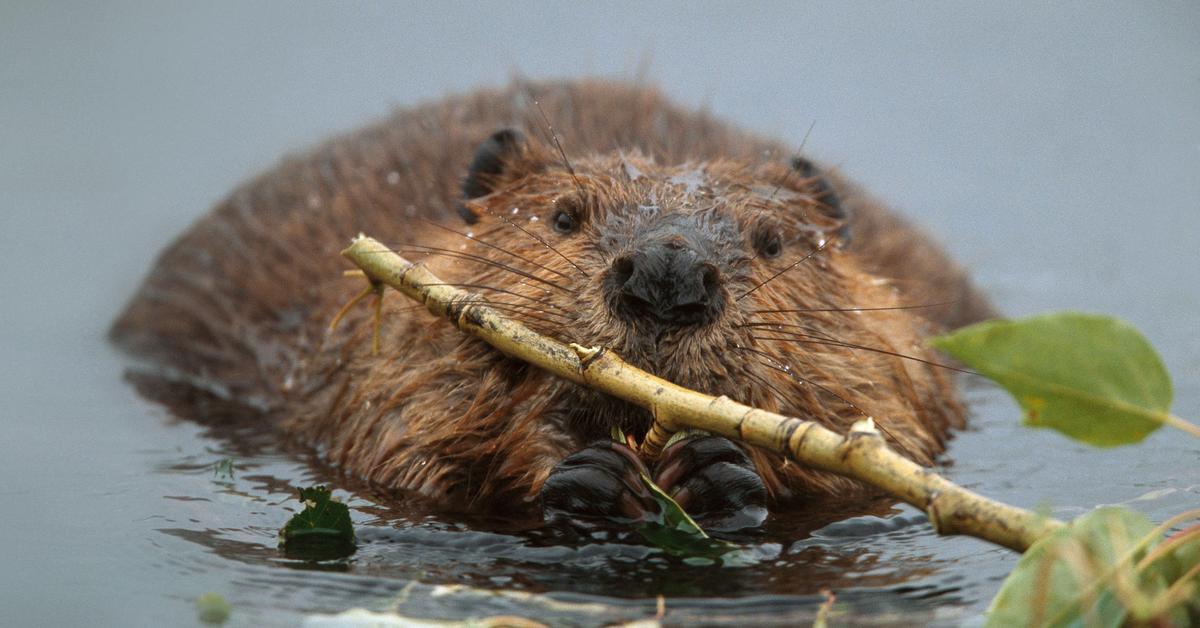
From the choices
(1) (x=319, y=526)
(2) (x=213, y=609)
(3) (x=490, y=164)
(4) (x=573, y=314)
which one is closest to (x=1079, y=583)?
(4) (x=573, y=314)

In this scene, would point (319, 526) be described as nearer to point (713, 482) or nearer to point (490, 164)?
point (713, 482)

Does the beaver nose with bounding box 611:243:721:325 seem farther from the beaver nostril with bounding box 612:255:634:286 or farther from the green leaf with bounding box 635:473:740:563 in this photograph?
the green leaf with bounding box 635:473:740:563

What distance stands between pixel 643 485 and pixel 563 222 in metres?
0.79

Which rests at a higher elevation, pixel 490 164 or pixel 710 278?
pixel 490 164

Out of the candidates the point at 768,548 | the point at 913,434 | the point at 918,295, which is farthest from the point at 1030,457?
the point at 768,548

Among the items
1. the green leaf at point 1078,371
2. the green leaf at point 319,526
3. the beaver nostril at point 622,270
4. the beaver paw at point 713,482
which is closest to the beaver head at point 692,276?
the beaver nostril at point 622,270

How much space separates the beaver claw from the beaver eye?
2.25 feet

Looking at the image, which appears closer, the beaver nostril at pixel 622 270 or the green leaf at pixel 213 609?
the green leaf at pixel 213 609

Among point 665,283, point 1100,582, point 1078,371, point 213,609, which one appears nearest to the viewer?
point 1100,582

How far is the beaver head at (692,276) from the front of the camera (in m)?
2.84

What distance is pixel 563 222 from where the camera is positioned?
3453 millimetres

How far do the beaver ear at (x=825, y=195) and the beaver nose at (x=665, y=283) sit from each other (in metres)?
1.23

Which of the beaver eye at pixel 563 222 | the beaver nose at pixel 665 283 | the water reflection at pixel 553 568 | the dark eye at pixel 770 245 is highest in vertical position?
the beaver eye at pixel 563 222

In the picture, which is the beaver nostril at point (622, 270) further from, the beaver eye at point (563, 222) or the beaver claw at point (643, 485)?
the beaver eye at point (563, 222)
